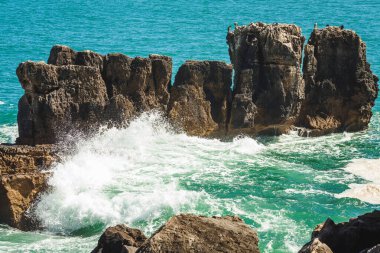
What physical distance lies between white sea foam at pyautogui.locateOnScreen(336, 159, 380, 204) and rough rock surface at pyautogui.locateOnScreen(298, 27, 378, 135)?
471cm

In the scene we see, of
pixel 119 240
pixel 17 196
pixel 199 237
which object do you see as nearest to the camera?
pixel 199 237

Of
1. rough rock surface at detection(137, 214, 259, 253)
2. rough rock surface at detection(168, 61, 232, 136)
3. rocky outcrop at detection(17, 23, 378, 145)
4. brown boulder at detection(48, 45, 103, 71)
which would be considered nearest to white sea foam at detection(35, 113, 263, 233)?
rough rock surface at detection(168, 61, 232, 136)

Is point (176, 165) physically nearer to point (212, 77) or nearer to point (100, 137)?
point (100, 137)

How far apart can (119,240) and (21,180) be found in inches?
356

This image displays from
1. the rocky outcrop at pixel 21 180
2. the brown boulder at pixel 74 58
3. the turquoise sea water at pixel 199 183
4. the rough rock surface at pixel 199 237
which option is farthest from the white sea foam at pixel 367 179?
the rough rock surface at pixel 199 237

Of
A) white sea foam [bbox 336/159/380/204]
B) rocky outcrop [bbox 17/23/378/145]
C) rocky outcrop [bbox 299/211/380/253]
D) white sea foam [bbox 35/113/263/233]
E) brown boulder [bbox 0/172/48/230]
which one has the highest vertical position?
rocky outcrop [bbox 299/211/380/253]

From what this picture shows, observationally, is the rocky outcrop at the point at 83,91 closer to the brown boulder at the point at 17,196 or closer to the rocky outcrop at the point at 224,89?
the rocky outcrop at the point at 224,89

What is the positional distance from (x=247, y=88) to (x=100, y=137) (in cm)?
713

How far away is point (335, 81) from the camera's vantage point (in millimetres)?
33812

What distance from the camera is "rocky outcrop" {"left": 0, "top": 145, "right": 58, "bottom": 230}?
2103 cm

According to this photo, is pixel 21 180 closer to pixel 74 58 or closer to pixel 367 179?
pixel 74 58

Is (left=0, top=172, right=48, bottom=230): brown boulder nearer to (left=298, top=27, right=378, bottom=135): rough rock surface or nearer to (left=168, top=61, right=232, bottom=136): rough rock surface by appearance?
(left=168, top=61, right=232, bottom=136): rough rock surface

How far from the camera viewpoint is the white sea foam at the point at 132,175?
2208 cm

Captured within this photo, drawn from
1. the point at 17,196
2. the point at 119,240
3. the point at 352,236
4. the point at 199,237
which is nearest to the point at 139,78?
the point at 17,196
